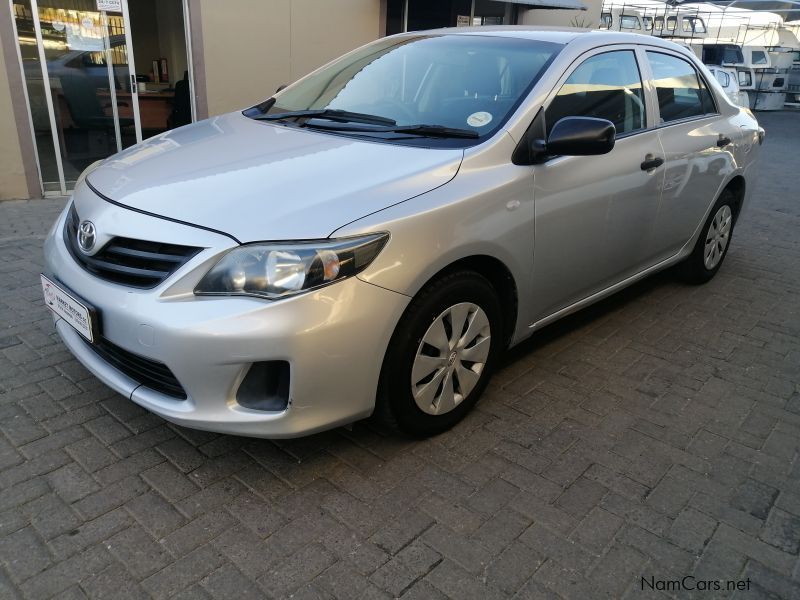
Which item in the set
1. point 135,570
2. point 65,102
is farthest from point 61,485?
point 65,102

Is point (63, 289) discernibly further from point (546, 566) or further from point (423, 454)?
point (546, 566)

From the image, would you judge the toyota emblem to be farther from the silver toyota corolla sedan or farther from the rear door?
the rear door

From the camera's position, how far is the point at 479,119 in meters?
3.05

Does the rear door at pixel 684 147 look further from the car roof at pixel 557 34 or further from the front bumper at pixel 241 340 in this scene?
the front bumper at pixel 241 340

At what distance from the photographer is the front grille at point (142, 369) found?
244 cm

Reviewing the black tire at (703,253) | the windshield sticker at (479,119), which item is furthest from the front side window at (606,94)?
the black tire at (703,253)

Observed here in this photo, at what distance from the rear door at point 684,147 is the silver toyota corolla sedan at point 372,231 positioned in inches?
2.0

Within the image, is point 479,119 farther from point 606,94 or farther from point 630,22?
point 630,22

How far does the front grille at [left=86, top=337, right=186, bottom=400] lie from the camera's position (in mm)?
2436

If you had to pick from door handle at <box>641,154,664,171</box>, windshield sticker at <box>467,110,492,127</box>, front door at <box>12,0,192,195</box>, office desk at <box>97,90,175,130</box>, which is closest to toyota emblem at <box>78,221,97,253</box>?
windshield sticker at <box>467,110,492,127</box>

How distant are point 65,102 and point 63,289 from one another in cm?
576

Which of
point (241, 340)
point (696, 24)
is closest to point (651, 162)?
point (241, 340)

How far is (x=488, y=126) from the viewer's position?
2992 mm

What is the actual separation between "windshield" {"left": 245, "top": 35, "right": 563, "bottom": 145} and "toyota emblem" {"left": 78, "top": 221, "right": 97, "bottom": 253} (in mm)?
1177
